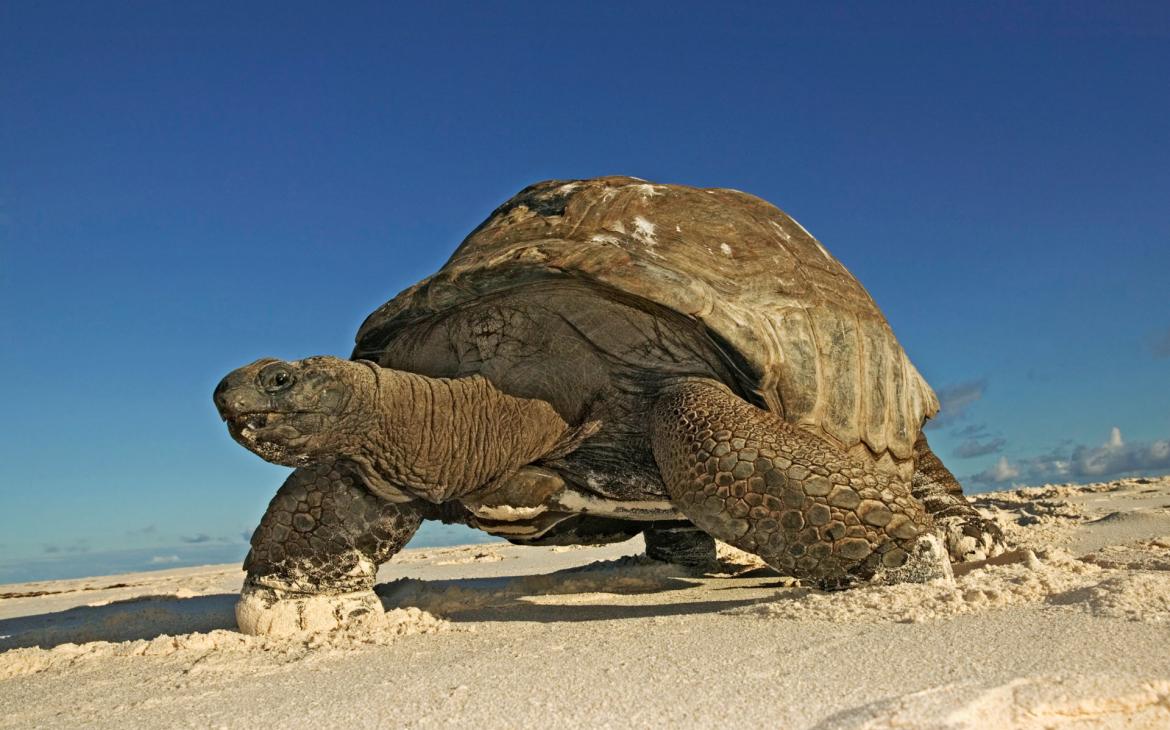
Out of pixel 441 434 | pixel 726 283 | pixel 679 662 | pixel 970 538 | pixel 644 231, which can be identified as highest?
pixel 644 231

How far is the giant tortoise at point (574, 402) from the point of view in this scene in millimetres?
3900

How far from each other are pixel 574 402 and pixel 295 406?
1542 millimetres

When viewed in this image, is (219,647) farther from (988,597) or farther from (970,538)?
(970,538)

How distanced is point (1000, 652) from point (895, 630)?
450 mm

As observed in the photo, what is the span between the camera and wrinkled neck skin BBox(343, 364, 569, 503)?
4.31 m

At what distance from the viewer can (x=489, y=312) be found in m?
4.93

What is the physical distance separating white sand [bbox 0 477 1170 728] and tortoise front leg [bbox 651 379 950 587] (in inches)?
6.3

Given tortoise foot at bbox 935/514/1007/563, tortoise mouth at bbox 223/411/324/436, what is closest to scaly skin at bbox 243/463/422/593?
tortoise mouth at bbox 223/411/324/436

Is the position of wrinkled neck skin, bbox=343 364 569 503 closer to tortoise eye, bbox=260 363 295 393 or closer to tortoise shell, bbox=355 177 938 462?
tortoise eye, bbox=260 363 295 393

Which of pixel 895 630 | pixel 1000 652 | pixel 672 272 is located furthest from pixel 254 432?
pixel 1000 652

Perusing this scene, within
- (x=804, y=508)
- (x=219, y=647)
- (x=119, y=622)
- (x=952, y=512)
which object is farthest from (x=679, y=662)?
(x=119, y=622)

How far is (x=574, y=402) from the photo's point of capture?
4.82 metres

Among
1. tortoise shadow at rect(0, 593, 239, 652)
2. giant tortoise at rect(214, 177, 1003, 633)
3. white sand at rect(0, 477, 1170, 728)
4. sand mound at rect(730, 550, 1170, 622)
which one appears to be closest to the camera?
white sand at rect(0, 477, 1170, 728)

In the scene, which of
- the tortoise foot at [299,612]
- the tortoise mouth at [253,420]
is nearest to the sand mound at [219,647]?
the tortoise foot at [299,612]
